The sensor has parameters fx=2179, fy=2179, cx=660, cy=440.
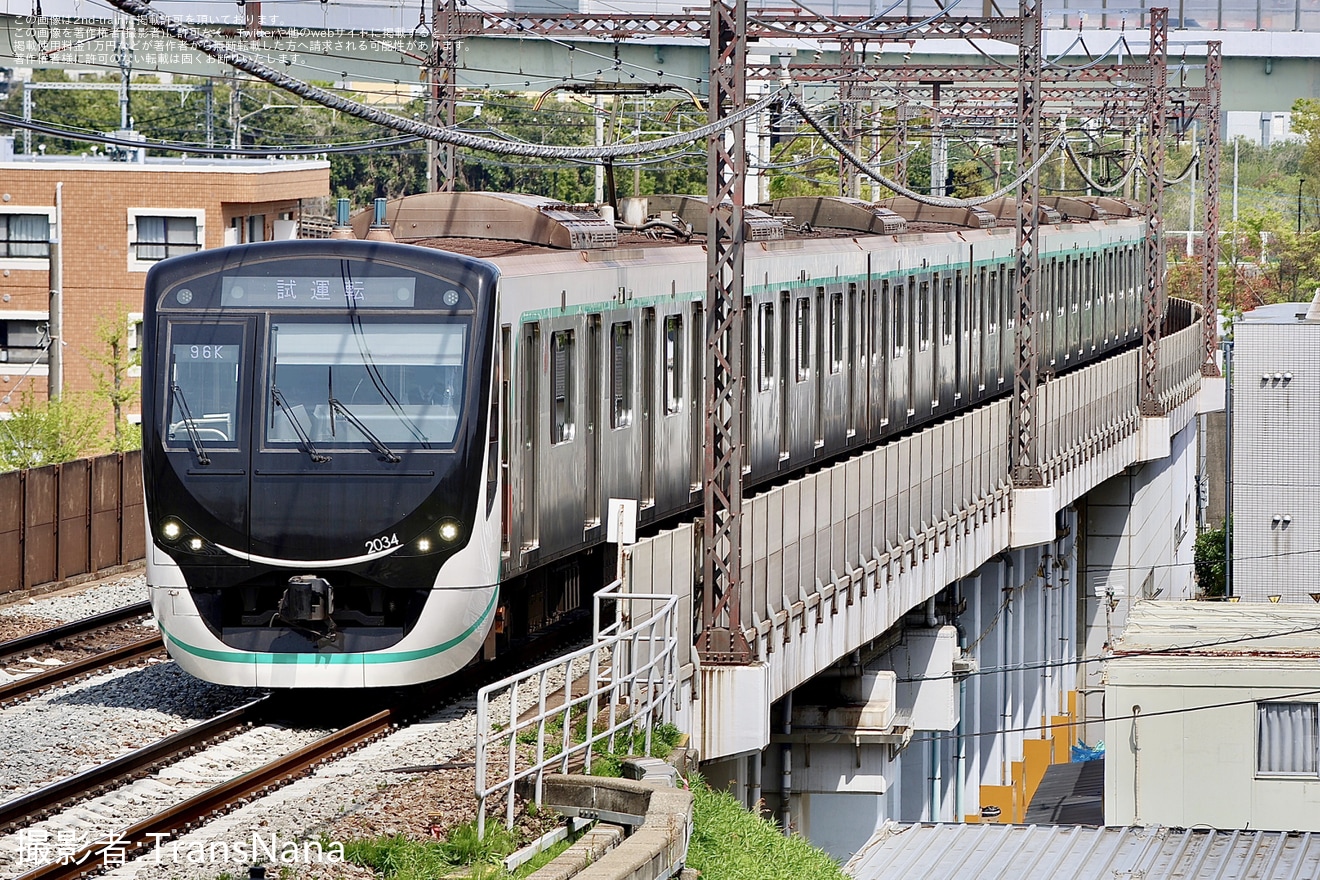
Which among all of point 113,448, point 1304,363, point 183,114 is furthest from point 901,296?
point 183,114

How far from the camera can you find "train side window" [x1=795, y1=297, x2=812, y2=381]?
21.0m

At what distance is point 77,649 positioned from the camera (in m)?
16.3

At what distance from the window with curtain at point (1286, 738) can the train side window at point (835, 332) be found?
23.1 ft

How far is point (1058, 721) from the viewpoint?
4300cm

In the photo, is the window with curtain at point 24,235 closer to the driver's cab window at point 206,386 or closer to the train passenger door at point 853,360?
the train passenger door at point 853,360

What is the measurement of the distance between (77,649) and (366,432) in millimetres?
4741

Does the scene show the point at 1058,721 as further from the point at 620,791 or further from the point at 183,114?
the point at 183,114

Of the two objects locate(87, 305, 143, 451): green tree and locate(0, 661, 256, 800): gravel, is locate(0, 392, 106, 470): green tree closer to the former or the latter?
locate(87, 305, 143, 451): green tree

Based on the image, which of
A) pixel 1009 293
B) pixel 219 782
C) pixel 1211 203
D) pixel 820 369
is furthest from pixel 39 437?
pixel 1211 203

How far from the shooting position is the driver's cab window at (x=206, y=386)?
12.7 meters

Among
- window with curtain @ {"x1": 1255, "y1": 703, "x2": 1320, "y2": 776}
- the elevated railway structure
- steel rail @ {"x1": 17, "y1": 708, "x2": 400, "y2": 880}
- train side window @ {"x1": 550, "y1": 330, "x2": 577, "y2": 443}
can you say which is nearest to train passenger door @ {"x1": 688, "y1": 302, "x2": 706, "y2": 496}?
the elevated railway structure

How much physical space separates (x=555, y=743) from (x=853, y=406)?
11.8m

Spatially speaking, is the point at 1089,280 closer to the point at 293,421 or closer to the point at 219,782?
the point at 293,421

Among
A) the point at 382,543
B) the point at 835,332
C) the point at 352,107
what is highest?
the point at 352,107
